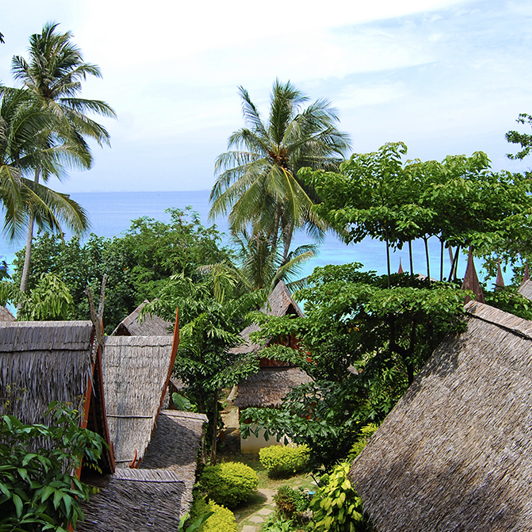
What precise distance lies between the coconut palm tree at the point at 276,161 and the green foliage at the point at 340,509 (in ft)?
45.7

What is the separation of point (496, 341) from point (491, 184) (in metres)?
2.25

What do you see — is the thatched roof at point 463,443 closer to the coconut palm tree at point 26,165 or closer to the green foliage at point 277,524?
the green foliage at point 277,524

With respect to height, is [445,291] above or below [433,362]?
above

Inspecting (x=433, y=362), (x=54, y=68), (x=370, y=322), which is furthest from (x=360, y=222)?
(x=54, y=68)

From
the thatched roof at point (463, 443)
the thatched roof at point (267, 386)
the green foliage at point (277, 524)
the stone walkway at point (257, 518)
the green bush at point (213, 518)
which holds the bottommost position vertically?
the stone walkway at point (257, 518)

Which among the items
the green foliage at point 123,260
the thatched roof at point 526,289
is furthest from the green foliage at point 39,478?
the thatched roof at point 526,289

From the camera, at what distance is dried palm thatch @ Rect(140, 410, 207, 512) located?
850cm

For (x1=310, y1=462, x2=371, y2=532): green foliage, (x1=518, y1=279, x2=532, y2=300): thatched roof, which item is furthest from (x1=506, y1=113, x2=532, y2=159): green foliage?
(x1=310, y1=462, x2=371, y2=532): green foliage

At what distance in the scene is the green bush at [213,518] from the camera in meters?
8.55

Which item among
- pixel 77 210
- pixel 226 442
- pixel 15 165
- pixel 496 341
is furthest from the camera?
pixel 77 210

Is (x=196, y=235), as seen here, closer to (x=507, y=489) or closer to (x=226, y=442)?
(x=226, y=442)

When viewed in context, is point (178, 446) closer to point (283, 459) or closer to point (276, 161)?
point (283, 459)

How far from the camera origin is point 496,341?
5.86 m

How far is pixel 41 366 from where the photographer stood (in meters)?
3.95
